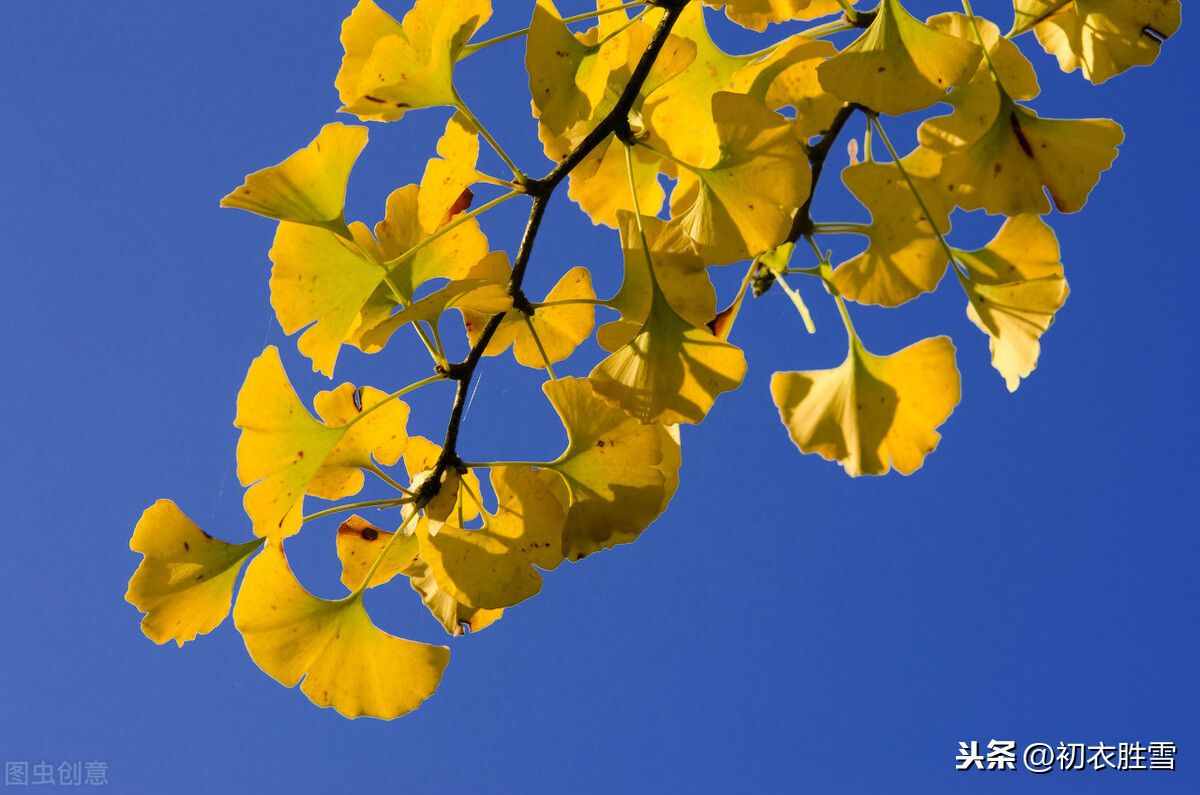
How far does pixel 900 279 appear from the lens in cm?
65

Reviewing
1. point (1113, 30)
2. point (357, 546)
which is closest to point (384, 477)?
point (357, 546)

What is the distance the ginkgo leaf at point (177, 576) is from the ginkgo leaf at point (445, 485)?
12cm

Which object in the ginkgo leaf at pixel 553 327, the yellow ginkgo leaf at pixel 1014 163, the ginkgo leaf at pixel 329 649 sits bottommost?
the ginkgo leaf at pixel 329 649

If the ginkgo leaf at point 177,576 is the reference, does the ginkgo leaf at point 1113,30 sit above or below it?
above

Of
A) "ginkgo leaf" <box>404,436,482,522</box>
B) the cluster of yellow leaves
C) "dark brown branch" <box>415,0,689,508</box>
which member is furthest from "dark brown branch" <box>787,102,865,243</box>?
"ginkgo leaf" <box>404,436,482,522</box>

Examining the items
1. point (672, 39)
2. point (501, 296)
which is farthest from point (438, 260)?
point (672, 39)

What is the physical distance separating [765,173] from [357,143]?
0.22 metres

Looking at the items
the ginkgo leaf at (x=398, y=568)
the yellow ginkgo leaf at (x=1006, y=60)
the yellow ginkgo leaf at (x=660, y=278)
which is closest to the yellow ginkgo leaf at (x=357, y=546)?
the ginkgo leaf at (x=398, y=568)

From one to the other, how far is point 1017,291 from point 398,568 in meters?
0.39

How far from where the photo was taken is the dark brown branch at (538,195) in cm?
60

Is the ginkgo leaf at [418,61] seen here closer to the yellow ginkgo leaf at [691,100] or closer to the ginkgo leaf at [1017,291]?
the yellow ginkgo leaf at [691,100]

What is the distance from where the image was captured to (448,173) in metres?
0.68

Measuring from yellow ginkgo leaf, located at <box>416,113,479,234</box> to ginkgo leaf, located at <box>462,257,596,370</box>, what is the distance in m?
0.06

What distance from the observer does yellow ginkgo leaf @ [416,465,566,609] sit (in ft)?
1.98
